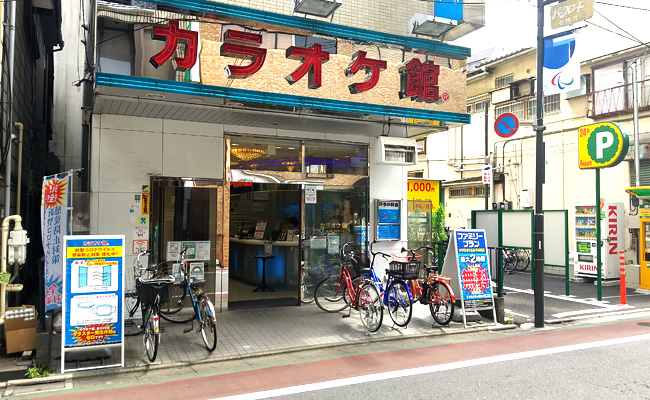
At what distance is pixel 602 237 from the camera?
15.3 metres

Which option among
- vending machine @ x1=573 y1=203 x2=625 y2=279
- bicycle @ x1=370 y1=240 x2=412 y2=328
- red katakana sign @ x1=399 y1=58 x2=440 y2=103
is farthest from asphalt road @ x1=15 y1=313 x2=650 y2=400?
vending machine @ x1=573 y1=203 x2=625 y2=279

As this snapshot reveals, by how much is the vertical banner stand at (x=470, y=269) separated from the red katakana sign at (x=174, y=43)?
5787mm

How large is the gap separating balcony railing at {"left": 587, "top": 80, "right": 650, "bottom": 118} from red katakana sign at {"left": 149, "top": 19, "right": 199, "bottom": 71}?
609 inches

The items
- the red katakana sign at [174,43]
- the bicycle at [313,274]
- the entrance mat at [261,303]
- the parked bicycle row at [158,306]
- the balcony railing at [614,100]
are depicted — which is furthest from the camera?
the balcony railing at [614,100]

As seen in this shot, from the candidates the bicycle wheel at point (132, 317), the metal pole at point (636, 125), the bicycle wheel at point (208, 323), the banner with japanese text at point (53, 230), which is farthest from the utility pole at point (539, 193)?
the metal pole at point (636, 125)

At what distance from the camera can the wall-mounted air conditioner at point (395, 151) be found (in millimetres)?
10922

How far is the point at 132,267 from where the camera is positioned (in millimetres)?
8984

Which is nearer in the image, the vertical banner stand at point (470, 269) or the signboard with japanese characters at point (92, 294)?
the signboard with japanese characters at point (92, 294)

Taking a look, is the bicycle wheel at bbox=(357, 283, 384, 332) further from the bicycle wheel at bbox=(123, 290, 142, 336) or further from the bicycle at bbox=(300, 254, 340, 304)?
the bicycle wheel at bbox=(123, 290, 142, 336)

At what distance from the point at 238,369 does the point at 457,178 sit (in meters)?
20.4

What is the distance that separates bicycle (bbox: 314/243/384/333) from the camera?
27.6 ft

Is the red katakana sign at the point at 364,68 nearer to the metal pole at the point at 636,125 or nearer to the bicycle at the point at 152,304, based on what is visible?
the bicycle at the point at 152,304

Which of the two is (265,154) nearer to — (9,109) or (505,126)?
(9,109)

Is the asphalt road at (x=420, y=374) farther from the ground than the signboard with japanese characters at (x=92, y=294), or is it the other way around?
the signboard with japanese characters at (x=92, y=294)
